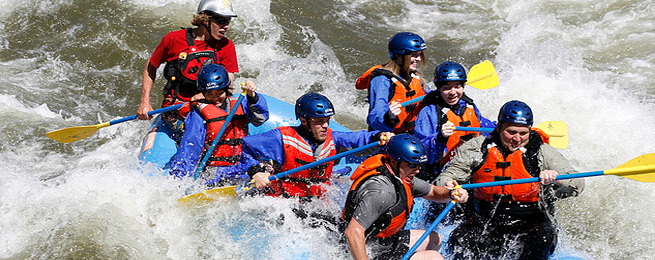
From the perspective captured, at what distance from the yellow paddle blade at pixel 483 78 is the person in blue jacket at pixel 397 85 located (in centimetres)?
67

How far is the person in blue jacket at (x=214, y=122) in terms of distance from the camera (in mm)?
4898

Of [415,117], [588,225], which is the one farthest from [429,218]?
[588,225]

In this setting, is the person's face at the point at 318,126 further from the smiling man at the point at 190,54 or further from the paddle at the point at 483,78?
the paddle at the point at 483,78

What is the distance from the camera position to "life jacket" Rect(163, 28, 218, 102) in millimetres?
5332

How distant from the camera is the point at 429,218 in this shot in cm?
488

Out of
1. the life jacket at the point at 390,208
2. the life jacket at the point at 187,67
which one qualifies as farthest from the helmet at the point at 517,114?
the life jacket at the point at 187,67

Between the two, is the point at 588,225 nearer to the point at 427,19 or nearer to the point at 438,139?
the point at 438,139

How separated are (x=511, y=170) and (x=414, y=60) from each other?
125cm

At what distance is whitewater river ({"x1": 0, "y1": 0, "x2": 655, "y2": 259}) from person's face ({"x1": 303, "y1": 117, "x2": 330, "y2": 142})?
542 mm

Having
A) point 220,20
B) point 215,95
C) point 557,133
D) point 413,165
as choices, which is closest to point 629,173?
point 557,133

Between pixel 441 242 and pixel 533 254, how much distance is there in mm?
593

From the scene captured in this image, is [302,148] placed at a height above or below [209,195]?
above

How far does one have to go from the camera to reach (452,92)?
4746 mm

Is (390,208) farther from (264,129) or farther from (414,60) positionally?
(264,129)
